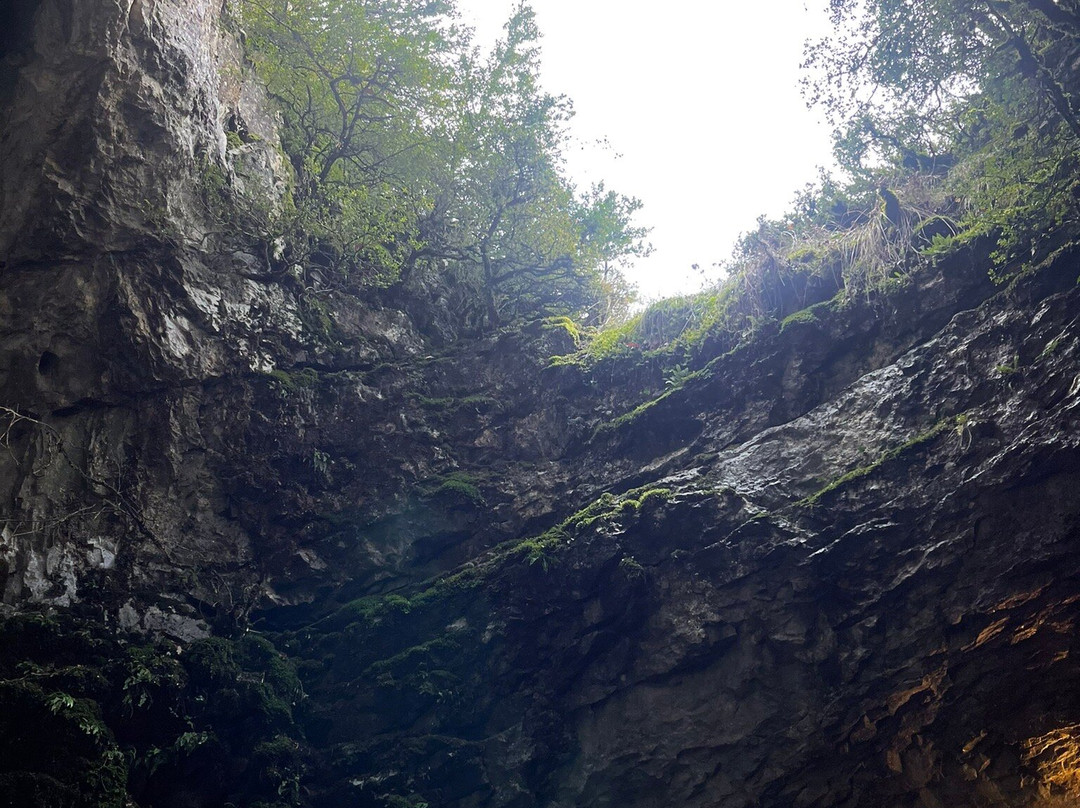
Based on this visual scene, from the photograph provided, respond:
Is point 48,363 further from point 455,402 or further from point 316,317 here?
point 455,402

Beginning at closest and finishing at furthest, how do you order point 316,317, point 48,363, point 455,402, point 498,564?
point 48,363
point 498,564
point 455,402
point 316,317

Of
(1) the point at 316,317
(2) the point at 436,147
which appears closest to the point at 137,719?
(1) the point at 316,317

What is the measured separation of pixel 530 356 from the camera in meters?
15.2

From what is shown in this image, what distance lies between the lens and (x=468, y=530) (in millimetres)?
12750

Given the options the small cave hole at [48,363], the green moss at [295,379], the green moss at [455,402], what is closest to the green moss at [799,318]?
the green moss at [455,402]

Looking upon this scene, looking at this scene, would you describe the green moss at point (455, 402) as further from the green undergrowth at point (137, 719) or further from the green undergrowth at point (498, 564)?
the green undergrowth at point (137, 719)

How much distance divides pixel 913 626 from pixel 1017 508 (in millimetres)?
1934

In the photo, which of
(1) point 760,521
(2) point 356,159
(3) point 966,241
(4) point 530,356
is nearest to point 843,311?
(3) point 966,241

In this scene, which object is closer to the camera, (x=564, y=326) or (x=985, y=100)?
(x=985, y=100)

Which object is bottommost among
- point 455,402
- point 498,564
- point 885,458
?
Answer: point 885,458

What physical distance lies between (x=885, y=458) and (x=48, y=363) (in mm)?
12994

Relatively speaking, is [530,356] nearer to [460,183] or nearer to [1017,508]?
[460,183]

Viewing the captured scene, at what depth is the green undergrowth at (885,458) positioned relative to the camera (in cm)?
968

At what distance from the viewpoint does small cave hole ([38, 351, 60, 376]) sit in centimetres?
1147
